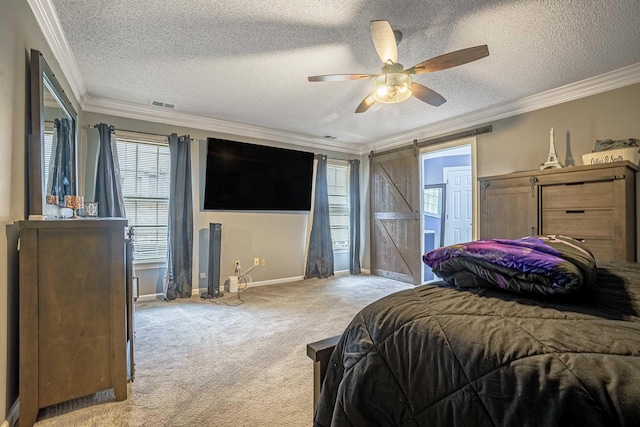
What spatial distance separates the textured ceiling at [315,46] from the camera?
2.06 m

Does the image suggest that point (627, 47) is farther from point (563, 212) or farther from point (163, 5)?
point (163, 5)

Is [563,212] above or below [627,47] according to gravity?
below

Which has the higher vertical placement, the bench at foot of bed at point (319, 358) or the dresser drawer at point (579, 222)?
the dresser drawer at point (579, 222)

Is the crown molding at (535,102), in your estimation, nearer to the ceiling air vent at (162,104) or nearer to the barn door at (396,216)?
the barn door at (396,216)

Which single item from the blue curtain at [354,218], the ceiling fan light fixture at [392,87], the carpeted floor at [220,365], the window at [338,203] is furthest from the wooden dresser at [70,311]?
the blue curtain at [354,218]

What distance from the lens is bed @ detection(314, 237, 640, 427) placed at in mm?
602

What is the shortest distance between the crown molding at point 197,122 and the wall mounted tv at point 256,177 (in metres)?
0.23

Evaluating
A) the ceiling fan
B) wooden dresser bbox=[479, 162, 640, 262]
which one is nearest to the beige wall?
wooden dresser bbox=[479, 162, 640, 262]

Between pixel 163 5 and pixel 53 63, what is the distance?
3.59ft

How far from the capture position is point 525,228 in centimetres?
315

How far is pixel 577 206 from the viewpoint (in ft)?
9.19

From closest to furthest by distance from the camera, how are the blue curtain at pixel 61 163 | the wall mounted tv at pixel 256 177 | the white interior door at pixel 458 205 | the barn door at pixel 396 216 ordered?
the blue curtain at pixel 61 163 < the wall mounted tv at pixel 256 177 < the barn door at pixel 396 216 < the white interior door at pixel 458 205

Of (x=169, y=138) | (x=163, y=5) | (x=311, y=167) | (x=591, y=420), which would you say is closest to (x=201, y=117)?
(x=169, y=138)

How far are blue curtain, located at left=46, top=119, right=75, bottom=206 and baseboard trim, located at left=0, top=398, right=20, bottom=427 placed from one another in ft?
4.12
